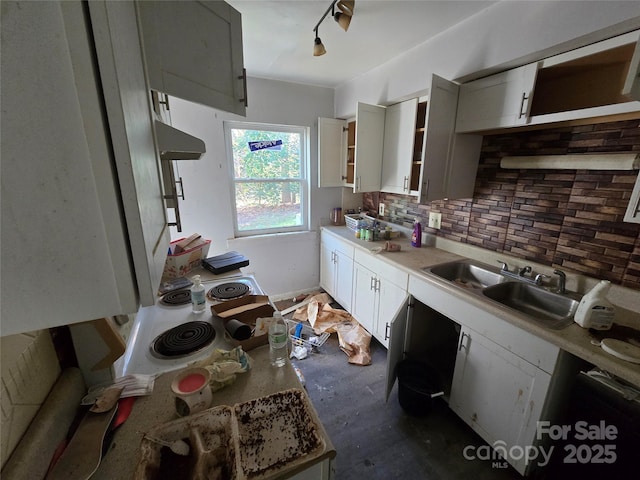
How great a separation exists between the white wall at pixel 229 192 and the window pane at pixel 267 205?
162 mm

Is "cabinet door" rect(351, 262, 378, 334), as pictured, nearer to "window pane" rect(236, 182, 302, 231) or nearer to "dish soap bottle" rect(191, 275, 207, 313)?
"window pane" rect(236, 182, 302, 231)

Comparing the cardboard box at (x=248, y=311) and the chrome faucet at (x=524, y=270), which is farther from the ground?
the chrome faucet at (x=524, y=270)

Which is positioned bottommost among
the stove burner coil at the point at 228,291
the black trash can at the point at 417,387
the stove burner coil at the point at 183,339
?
the black trash can at the point at 417,387

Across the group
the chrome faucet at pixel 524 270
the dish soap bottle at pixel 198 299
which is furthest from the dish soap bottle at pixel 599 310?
the dish soap bottle at pixel 198 299

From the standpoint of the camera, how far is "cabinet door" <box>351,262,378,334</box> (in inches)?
91.4

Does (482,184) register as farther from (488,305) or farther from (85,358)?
(85,358)

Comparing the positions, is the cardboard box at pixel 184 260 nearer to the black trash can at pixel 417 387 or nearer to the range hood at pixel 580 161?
the black trash can at pixel 417 387

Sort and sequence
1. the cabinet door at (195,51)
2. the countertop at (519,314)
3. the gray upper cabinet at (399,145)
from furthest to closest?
the gray upper cabinet at (399,145) < the countertop at (519,314) < the cabinet door at (195,51)

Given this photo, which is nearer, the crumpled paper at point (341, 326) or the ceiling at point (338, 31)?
the ceiling at point (338, 31)

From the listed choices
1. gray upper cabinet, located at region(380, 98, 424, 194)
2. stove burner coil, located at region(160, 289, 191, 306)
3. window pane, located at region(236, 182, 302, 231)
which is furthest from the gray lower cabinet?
window pane, located at region(236, 182, 302, 231)

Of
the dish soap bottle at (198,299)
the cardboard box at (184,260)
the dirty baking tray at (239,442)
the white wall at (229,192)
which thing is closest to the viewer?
the dirty baking tray at (239,442)

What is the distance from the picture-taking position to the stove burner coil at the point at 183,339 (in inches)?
42.3

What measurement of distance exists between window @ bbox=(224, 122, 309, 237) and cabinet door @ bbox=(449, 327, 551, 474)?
86.6 inches

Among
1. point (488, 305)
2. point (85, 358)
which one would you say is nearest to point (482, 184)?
point (488, 305)
